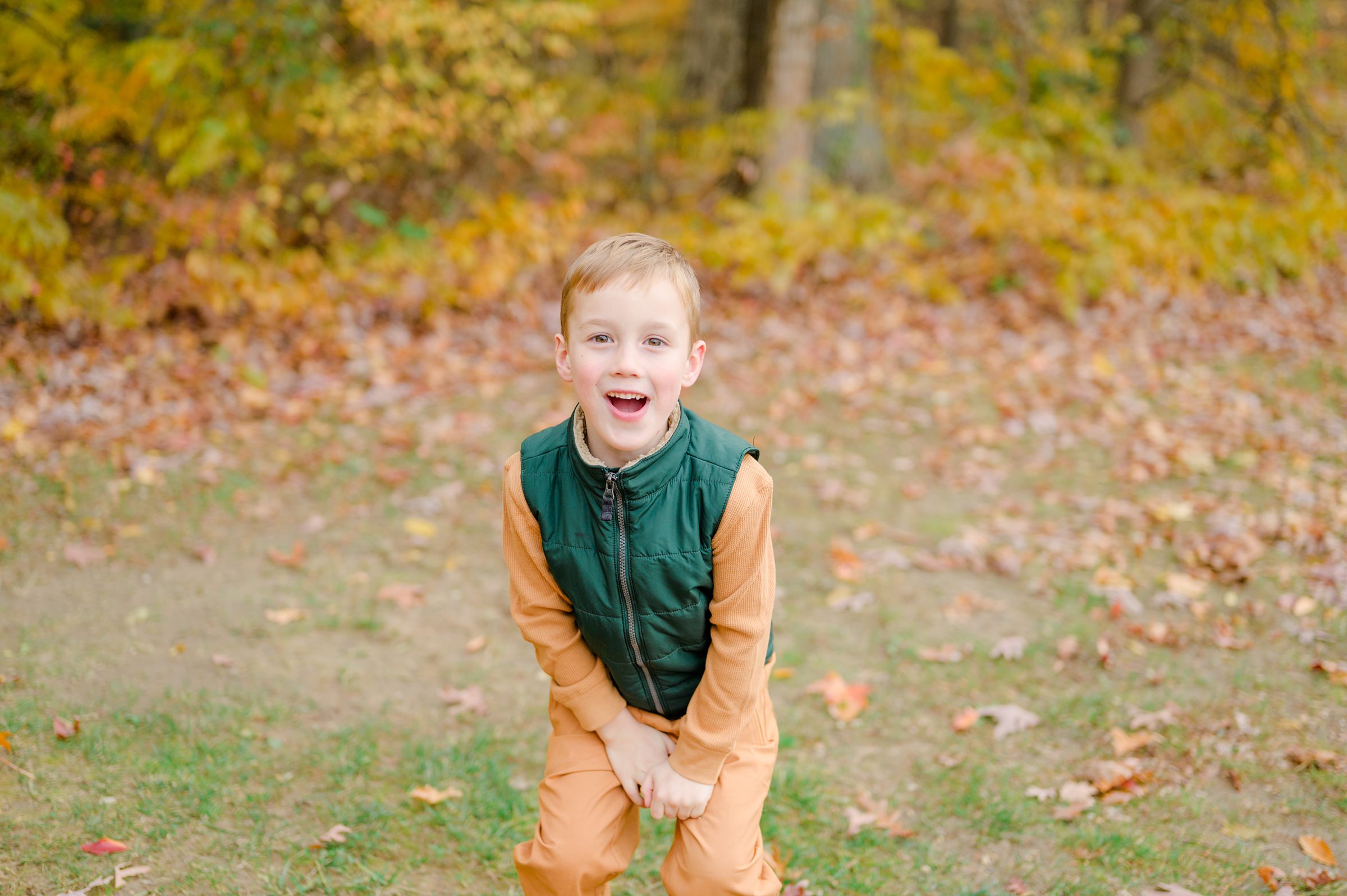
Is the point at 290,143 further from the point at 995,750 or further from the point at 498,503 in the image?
the point at 995,750

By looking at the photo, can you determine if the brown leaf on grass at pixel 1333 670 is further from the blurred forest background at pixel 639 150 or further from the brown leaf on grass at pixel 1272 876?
the blurred forest background at pixel 639 150

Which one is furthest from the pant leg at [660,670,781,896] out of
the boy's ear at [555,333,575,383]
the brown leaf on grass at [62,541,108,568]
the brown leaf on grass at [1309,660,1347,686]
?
the brown leaf on grass at [62,541,108,568]

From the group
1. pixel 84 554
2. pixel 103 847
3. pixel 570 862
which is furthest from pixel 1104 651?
pixel 84 554

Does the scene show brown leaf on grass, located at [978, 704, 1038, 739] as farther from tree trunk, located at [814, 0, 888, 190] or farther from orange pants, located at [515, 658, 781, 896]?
tree trunk, located at [814, 0, 888, 190]

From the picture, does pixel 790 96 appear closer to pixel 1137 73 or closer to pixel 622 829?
pixel 1137 73

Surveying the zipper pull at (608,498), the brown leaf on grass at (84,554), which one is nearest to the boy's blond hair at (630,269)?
the zipper pull at (608,498)

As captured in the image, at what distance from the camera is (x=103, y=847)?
2635mm

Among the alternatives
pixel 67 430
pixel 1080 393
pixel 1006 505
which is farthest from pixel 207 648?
pixel 1080 393

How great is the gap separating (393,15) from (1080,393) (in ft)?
18.3

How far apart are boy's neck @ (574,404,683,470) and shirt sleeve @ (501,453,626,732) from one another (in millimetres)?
174

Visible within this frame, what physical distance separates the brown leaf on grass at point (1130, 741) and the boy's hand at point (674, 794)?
1877 millimetres

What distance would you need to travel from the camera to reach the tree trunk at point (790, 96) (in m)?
8.70

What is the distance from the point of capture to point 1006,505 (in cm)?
520

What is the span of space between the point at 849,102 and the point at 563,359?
760 centimetres
